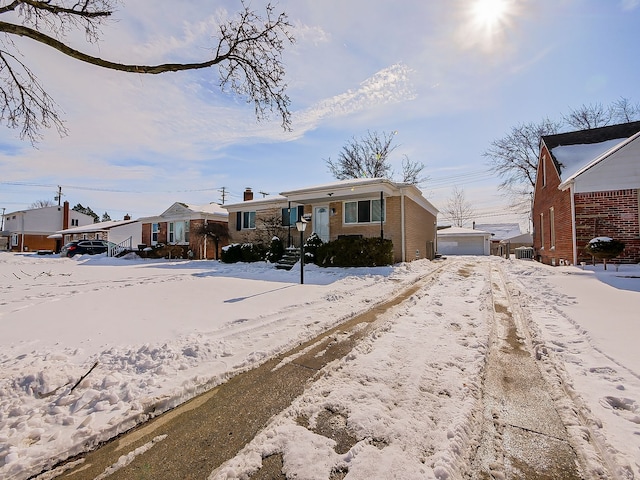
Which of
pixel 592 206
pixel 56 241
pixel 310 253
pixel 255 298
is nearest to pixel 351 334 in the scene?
pixel 255 298

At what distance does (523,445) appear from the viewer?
2000 millimetres

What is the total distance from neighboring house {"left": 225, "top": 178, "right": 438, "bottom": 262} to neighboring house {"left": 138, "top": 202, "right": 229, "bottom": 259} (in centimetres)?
478

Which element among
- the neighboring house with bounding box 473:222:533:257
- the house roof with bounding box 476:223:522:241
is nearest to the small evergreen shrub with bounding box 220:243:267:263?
the neighboring house with bounding box 473:222:533:257

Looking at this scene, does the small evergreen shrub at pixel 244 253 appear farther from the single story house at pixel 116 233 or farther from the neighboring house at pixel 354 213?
the single story house at pixel 116 233

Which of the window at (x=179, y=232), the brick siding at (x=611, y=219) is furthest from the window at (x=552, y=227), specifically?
the window at (x=179, y=232)

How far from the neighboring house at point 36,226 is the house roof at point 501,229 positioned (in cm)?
6410

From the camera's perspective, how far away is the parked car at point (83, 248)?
24859mm

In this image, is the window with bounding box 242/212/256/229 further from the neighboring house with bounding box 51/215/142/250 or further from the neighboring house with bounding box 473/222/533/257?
the neighboring house with bounding box 473/222/533/257

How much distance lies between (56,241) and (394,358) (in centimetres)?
5192

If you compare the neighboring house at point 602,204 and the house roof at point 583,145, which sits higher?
the house roof at point 583,145

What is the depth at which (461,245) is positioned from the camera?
34438 mm

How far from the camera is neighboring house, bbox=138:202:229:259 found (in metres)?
23.0

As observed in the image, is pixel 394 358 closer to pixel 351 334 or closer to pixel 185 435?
pixel 351 334

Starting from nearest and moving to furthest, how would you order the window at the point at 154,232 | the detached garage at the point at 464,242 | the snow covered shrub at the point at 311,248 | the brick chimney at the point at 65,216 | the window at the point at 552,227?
the window at the point at 552,227 < the snow covered shrub at the point at 311,248 < the window at the point at 154,232 < the detached garage at the point at 464,242 < the brick chimney at the point at 65,216
